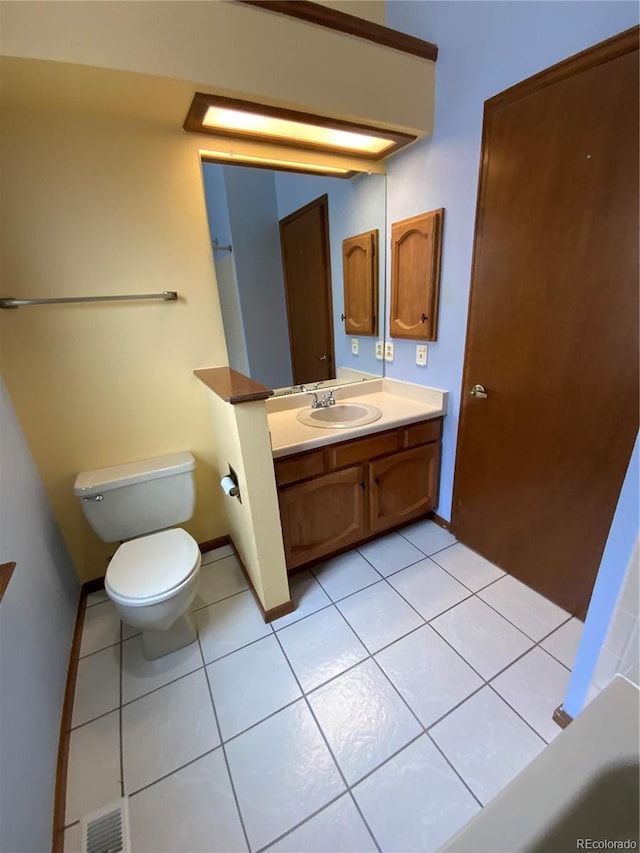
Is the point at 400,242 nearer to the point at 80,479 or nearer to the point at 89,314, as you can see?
the point at 89,314

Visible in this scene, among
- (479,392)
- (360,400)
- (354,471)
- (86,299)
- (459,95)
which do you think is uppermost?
(459,95)

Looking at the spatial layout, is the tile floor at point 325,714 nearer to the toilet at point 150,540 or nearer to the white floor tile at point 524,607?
the white floor tile at point 524,607

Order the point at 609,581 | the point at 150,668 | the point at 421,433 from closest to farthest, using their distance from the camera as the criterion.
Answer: the point at 609,581
the point at 150,668
the point at 421,433

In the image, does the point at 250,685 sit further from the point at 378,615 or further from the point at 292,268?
the point at 292,268

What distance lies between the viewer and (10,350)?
1412mm

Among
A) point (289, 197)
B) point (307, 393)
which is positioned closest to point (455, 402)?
point (307, 393)

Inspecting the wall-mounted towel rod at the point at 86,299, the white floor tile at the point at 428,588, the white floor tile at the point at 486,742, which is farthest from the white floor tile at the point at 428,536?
the wall-mounted towel rod at the point at 86,299

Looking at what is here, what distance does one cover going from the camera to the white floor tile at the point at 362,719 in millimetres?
1125

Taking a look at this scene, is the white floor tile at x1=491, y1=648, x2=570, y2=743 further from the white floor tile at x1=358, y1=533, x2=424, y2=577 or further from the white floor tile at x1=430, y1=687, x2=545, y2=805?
the white floor tile at x1=358, y1=533, x2=424, y2=577

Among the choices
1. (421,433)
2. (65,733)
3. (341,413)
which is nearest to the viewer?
(65,733)

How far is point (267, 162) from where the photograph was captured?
1.72 meters

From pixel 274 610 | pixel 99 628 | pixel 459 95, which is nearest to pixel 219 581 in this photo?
pixel 274 610

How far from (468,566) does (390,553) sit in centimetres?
42

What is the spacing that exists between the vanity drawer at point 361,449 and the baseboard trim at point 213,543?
0.93 m
